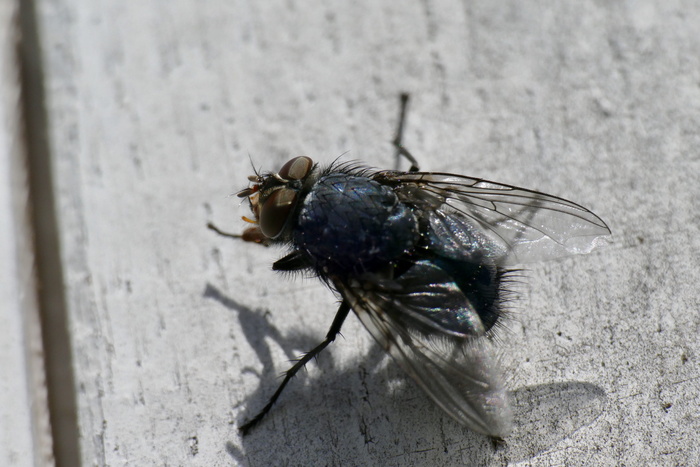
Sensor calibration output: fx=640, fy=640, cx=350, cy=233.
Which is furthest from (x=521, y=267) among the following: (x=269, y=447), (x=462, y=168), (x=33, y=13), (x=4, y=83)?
(x=33, y=13)

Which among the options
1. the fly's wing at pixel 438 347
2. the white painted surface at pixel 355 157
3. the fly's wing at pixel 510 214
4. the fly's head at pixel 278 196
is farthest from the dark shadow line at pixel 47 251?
the fly's wing at pixel 510 214

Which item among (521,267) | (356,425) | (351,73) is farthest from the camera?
(351,73)

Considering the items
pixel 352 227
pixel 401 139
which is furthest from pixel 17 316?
pixel 401 139

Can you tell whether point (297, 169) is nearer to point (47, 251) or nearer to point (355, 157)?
point (355, 157)

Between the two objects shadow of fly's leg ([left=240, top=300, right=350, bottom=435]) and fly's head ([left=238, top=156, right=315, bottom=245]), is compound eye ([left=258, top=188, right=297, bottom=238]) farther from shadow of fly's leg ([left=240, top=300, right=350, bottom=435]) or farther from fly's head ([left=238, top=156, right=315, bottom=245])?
shadow of fly's leg ([left=240, top=300, right=350, bottom=435])

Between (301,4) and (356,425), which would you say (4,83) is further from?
(356,425)
